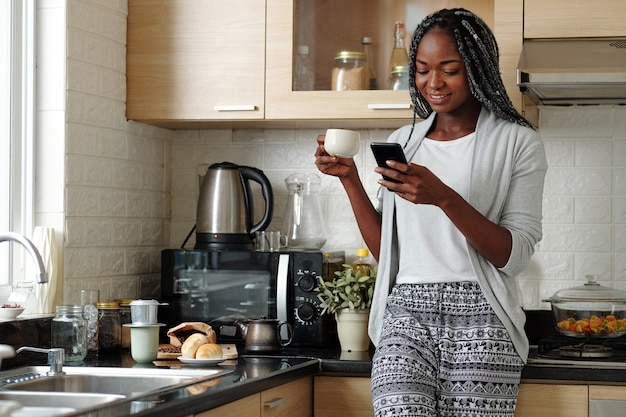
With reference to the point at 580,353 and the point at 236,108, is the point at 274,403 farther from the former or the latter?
the point at 236,108

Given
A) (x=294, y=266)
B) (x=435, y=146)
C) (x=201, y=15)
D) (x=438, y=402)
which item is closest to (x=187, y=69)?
(x=201, y=15)

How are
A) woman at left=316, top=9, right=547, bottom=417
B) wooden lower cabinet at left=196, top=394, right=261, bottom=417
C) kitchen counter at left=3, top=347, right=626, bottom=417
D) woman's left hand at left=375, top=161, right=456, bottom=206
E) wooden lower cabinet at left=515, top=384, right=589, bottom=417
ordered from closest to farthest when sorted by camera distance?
kitchen counter at left=3, top=347, right=626, bottom=417 → wooden lower cabinet at left=196, top=394, right=261, bottom=417 → woman's left hand at left=375, top=161, right=456, bottom=206 → woman at left=316, top=9, right=547, bottom=417 → wooden lower cabinet at left=515, top=384, right=589, bottom=417

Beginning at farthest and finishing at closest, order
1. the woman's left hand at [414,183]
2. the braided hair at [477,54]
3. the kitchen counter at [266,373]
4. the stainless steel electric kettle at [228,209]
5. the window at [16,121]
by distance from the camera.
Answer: the stainless steel electric kettle at [228,209]
the window at [16,121]
the braided hair at [477,54]
the woman's left hand at [414,183]
the kitchen counter at [266,373]

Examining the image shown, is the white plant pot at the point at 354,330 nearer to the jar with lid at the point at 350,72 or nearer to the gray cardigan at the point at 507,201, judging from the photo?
the gray cardigan at the point at 507,201

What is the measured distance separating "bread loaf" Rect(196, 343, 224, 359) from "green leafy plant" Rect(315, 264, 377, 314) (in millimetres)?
422

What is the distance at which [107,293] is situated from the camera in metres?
2.88

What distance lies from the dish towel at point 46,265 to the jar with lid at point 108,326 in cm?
13

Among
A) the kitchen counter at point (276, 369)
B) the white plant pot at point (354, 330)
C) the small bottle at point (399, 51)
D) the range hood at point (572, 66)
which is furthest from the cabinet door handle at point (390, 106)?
the kitchen counter at point (276, 369)

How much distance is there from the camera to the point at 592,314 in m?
2.66

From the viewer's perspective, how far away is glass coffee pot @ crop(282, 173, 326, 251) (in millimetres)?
3051

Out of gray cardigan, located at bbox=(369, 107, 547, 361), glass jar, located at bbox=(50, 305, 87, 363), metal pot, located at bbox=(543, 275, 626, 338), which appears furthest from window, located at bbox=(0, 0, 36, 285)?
metal pot, located at bbox=(543, 275, 626, 338)

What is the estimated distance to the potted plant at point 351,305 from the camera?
9.02 ft

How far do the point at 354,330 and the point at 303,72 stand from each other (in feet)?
2.47

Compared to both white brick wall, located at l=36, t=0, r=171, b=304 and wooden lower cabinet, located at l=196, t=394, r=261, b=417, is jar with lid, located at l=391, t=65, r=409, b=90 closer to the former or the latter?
white brick wall, located at l=36, t=0, r=171, b=304
